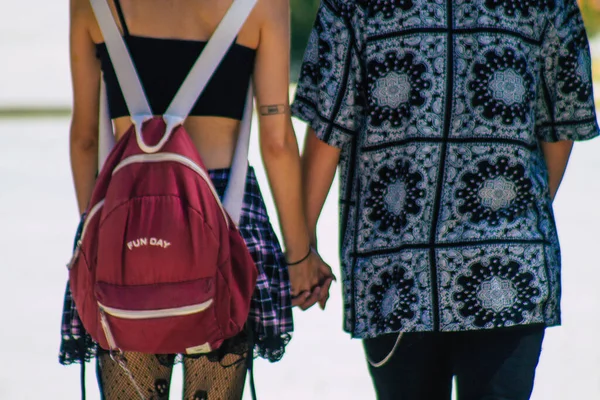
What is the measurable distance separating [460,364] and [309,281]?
46 centimetres

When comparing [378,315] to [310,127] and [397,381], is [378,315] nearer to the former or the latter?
[397,381]

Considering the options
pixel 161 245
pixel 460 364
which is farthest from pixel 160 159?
pixel 460 364

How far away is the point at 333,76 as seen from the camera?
2.68 meters

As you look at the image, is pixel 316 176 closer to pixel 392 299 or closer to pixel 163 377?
pixel 392 299

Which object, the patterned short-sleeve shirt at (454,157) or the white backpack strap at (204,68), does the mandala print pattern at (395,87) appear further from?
the white backpack strap at (204,68)

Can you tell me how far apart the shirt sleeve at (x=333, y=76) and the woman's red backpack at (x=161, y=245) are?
0.94ft

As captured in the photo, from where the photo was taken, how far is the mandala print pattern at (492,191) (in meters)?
2.54

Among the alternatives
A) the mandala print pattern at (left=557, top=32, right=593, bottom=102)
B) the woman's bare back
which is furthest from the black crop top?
the mandala print pattern at (left=557, top=32, right=593, bottom=102)

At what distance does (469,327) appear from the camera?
2535 mm

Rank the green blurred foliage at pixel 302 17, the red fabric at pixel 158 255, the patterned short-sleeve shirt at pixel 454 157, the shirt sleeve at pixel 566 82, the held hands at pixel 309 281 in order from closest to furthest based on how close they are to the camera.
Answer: the red fabric at pixel 158 255 → the patterned short-sleeve shirt at pixel 454 157 → the shirt sleeve at pixel 566 82 → the held hands at pixel 309 281 → the green blurred foliage at pixel 302 17

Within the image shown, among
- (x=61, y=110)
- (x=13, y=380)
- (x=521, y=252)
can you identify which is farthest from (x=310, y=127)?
(x=61, y=110)

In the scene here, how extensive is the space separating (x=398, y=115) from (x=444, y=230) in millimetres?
307

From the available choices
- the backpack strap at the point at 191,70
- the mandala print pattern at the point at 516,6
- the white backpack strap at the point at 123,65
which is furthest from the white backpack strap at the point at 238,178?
the mandala print pattern at the point at 516,6

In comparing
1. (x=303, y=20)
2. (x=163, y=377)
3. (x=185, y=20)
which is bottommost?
(x=163, y=377)
